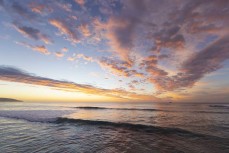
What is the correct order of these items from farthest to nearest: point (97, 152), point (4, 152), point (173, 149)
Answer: point (173, 149)
point (97, 152)
point (4, 152)

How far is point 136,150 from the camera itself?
10.3 m

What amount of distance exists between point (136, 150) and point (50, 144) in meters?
6.58

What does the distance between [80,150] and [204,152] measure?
28.5 feet

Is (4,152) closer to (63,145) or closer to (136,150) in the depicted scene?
(63,145)

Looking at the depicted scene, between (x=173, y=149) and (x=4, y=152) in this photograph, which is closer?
(x=4, y=152)

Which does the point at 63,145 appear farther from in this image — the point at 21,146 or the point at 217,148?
the point at 217,148

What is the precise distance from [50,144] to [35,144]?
108cm

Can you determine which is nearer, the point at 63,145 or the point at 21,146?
the point at 21,146

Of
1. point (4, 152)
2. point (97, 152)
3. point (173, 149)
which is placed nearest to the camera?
point (4, 152)

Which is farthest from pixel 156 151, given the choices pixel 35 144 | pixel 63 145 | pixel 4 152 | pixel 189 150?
pixel 4 152

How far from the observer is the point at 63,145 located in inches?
436

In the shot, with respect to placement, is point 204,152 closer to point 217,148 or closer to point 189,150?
point 189,150

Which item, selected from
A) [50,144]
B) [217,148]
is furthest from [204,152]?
A: [50,144]

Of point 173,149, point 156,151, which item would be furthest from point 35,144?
point 173,149
